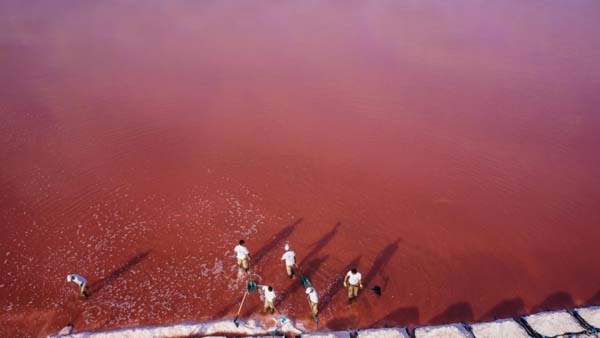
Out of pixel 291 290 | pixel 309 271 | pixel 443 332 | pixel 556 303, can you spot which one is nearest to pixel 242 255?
pixel 291 290

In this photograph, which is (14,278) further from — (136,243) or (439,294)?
(439,294)

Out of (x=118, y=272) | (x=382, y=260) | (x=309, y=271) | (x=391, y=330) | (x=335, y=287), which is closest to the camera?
(x=391, y=330)

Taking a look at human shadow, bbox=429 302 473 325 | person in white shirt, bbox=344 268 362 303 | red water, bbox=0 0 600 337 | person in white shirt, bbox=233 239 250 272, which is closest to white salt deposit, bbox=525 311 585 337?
red water, bbox=0 0 600 337

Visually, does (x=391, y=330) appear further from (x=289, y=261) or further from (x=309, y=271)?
(x=289, y=261)

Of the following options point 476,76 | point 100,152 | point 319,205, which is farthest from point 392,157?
point 100,152

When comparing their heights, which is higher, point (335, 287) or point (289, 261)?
point (289, 261)

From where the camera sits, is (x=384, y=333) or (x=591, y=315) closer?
(x=384, y=333)
